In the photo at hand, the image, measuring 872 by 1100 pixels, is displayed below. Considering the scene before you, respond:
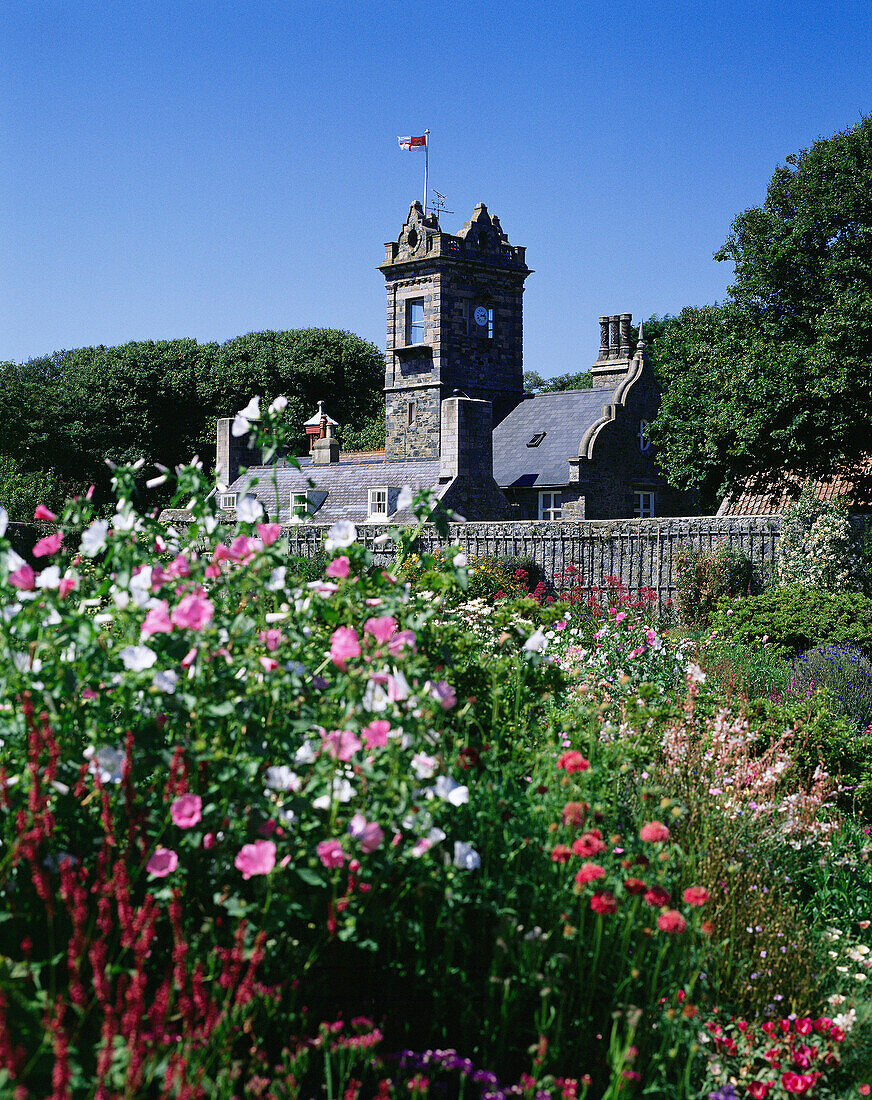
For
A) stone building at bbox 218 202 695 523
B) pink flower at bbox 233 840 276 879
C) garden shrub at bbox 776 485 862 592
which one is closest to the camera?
pink flower at bbox 233 840 276 879

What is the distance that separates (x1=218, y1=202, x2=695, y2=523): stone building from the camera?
26.9m

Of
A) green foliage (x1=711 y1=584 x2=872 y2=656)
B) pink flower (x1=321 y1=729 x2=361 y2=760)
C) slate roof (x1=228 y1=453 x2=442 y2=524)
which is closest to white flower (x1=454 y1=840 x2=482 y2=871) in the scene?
pink flower (x1=321 y1=729 x2=361 y2=760)

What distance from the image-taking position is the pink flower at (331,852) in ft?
8.93

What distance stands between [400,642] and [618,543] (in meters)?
15.5

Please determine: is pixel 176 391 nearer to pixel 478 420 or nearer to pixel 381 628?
pixel 478 420

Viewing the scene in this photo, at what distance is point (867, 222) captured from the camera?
18875mm

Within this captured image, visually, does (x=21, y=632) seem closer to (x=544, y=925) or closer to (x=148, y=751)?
(x=148, y=751)

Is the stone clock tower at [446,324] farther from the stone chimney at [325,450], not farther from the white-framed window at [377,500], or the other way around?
the white-framed window at [377,500]

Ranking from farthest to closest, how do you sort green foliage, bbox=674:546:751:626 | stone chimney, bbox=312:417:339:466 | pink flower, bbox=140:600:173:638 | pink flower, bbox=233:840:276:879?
stone chimney, bbox=312:417:339:466
green foliage, bbox=674:546:751:626
pink flower, bbox=140:600:173:638
pink flower, bbox=233:840:276:879

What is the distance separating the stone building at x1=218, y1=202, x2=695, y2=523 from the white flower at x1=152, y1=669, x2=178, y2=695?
2167 cm

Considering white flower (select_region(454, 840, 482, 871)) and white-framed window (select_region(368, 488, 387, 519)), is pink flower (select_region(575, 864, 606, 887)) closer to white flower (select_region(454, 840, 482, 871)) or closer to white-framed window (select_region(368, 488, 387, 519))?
white flower (select_region(454, 840, 482, 871))

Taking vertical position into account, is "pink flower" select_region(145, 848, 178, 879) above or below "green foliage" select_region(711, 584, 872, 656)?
above

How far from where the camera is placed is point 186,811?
273 cm

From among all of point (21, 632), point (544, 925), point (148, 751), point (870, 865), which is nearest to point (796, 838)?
point (870, 865)
